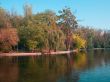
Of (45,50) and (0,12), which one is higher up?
(0,12)

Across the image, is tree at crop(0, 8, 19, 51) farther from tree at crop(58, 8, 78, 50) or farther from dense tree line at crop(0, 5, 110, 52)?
tree at crop(58, 8, 78, 50)

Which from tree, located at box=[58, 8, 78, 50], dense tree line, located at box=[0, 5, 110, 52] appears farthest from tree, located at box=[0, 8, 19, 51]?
tree, located at box=[58, 8, 78, 50]

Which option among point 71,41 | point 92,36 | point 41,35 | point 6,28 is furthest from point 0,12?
point 92,36

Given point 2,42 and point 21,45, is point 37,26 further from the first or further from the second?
point 2,42

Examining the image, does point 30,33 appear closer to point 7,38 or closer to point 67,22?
point 7,38

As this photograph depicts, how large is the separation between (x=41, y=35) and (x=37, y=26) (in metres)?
2.81

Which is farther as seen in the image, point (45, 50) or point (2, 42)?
point (45, 50)

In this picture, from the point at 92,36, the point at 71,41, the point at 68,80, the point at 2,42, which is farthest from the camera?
the point at 92,36

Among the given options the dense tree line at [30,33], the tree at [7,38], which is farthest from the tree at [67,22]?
the tree at [7,38]

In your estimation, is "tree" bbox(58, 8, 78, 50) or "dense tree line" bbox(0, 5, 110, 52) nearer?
"dense tree line" bbox(0, 5, 110, 52)

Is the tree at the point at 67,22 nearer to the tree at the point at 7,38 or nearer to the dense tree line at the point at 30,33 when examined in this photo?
the dense tree line at the point at 30,33

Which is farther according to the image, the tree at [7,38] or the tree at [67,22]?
the tree at [67,22]

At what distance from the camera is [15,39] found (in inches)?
2393

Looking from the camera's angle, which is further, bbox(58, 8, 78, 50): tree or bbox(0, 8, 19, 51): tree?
bbox(58, 8, 78, 50): tree
